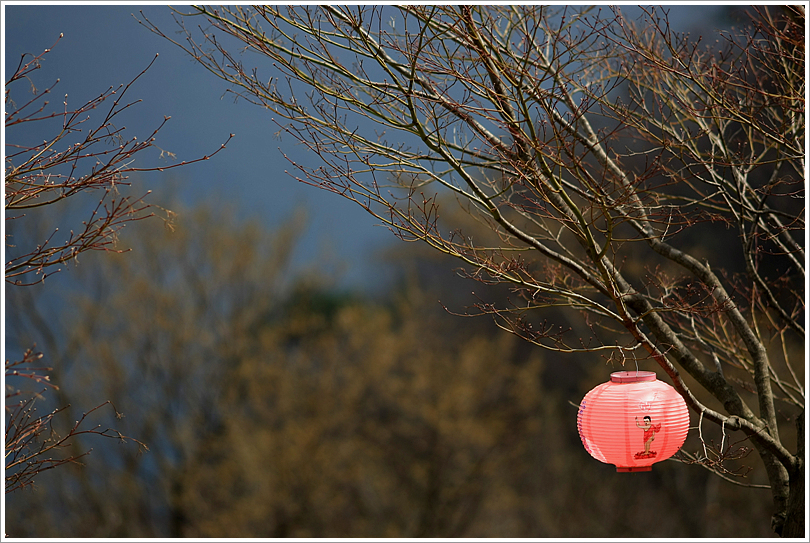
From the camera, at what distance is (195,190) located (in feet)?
14.7

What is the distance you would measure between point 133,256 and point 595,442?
3.66m

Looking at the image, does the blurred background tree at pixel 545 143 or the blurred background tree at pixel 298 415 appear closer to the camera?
the blurred background tree at pixel 545 143

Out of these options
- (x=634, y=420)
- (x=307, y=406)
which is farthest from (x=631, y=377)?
(x=307, y=406)

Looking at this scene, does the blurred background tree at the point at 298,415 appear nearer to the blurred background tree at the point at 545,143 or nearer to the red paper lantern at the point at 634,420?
the blurred background tree at the point at 545,143

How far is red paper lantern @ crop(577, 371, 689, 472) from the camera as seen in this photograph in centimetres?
160

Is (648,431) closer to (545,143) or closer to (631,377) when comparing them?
(631,377)

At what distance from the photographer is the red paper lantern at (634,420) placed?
1.60 metres

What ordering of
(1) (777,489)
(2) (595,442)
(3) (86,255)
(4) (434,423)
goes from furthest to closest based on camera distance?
(4) (434,423) < (3) (86,255) < (1) (777,489) < (2) (595,442)

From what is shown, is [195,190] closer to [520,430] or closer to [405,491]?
[405,491]

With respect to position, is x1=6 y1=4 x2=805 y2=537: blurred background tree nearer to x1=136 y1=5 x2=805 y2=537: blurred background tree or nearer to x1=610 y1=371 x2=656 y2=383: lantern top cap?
x1=136 y1=5 x2=805 y2=537: blurred background tree

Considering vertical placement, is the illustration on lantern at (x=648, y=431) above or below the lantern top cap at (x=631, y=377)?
below

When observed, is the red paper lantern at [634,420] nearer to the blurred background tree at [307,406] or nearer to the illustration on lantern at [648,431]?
the illustration on lantern at [648,431]

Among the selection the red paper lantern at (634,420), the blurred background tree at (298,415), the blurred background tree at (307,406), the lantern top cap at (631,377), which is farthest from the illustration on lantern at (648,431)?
the blurred background tree at (298,415)

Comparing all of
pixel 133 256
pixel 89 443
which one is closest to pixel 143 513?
pixel 89 443
